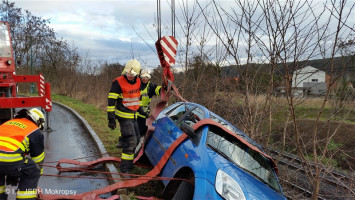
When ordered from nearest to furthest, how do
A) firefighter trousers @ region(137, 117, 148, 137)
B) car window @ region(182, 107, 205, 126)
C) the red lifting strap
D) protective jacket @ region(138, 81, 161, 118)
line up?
the red lifting strap < car window @ region(182, 107, 205, 126) < protective jacket @ region(138, 81, 161, 118) < firefighter trousers @ region(137, 117, 148, 137)

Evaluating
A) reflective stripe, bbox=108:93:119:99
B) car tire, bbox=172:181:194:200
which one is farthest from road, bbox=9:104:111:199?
car tire, bbox=172:181:194:200

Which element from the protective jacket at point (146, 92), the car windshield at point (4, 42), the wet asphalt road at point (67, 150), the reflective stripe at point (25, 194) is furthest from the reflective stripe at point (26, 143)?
the car windshield at point (4, 42)

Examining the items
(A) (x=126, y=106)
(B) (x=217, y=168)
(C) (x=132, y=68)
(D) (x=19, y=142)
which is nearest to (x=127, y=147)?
(A) (x=126, y=106)

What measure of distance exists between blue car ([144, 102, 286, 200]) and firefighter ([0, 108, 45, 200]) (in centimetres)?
158

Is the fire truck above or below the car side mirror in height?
above

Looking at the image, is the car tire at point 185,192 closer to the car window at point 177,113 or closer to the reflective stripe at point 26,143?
the car window at point 177,113

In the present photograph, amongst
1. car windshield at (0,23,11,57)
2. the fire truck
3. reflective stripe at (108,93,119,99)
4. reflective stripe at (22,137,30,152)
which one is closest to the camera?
reflective stripe at (22,137,30,152)

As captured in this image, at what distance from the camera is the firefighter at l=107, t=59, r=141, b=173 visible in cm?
491

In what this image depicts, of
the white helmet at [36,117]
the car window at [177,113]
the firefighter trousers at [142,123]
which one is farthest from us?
the firefighter trousers at [142,123]

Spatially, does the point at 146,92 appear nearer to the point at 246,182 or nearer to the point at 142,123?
the point at 142,123

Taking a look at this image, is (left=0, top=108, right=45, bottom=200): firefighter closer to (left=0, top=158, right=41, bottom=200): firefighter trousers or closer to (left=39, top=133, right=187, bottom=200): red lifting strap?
(left=0, top=158, right=41, bottom=200): firefighter trousers

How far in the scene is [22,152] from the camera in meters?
3.19

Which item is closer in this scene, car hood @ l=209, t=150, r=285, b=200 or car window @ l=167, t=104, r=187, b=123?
car hood @ l=209, t=150, r=285, b=200

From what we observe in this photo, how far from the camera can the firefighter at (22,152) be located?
3086mm
